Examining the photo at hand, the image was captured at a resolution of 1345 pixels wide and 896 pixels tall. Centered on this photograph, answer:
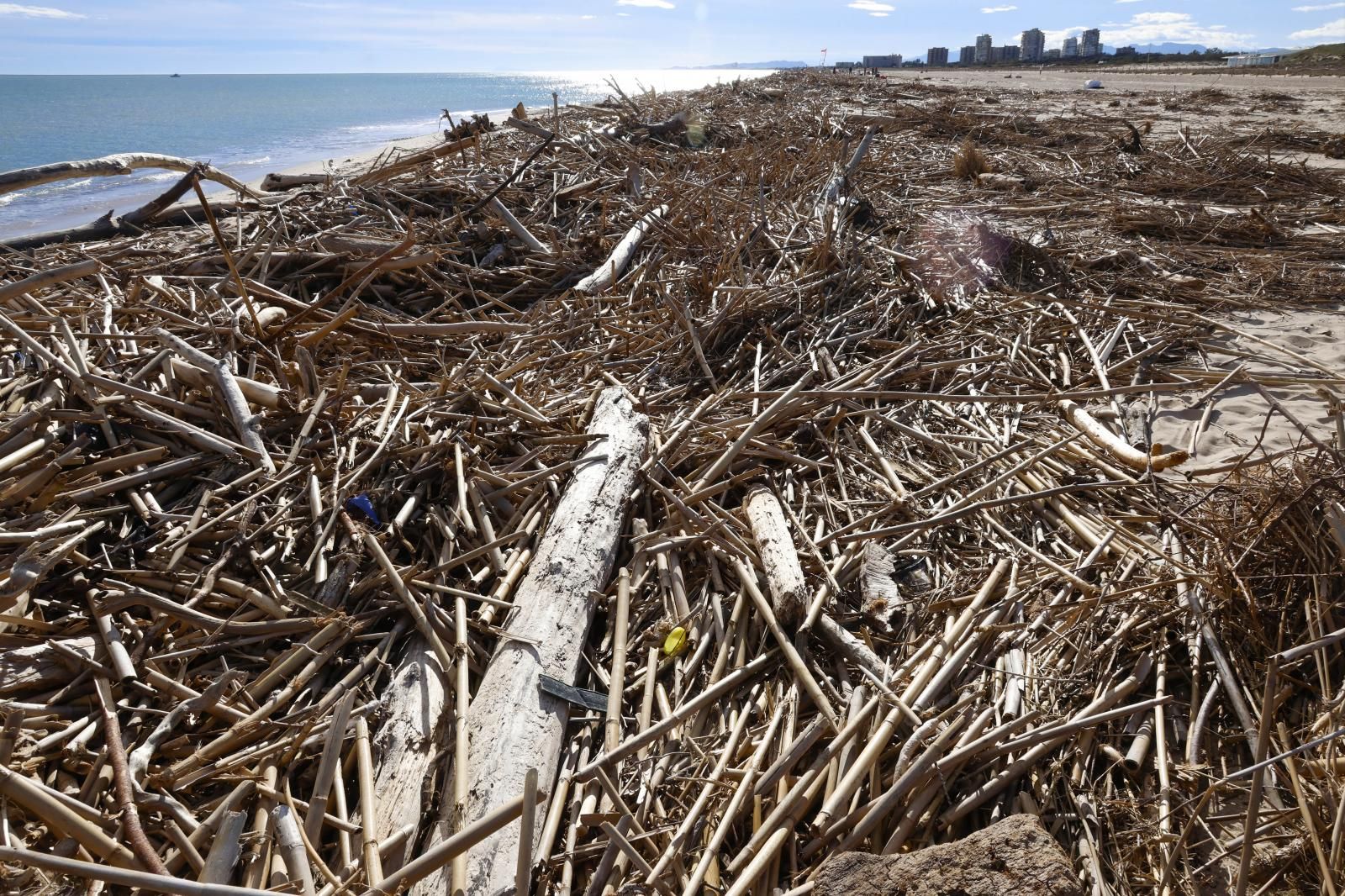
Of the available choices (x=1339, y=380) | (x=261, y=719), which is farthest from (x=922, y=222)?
(x=261, y=719)

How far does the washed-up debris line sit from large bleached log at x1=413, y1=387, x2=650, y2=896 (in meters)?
0.01

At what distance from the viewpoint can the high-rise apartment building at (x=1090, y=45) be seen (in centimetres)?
7694

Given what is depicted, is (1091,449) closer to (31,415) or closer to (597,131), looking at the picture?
(31,415)

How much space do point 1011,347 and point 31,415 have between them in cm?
514

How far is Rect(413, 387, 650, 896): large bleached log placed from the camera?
6.19 feet

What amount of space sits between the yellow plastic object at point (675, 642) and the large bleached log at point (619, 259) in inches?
137

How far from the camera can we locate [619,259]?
19.2ft

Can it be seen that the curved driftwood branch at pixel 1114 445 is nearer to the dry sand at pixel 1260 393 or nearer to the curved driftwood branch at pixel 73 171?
the dry sand at pixel 1260 393

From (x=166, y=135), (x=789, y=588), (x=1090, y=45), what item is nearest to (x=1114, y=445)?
(x=789, y=588)

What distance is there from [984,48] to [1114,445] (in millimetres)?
104276

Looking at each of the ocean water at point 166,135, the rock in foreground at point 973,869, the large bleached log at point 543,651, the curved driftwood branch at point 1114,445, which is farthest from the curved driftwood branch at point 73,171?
the ocean water at point 166,135

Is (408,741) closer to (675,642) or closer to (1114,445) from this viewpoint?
(675,642)

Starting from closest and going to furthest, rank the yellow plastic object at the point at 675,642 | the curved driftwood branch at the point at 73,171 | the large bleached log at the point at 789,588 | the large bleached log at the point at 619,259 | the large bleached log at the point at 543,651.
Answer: the large bleached log at the point at 543,651 → the large bleached log at the point at 789,588 → the yellow plastic object at the point at 675,642 → the curved driftwood branch at the point at 73,171 → the large bleached log at the point at 619,259

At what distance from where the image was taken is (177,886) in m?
1.42
